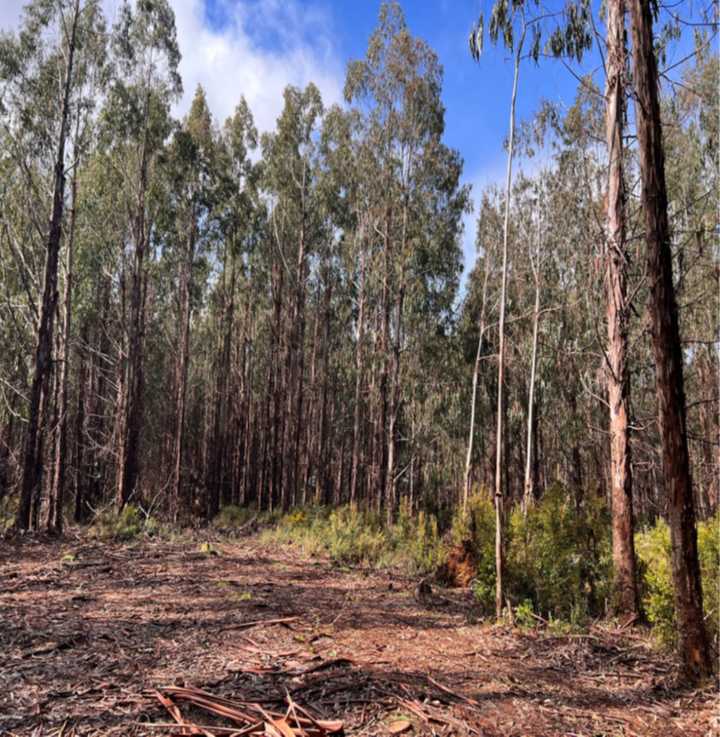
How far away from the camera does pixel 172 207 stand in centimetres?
1862

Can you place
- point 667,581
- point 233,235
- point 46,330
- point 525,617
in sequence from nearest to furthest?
point 667,581
point 525,617
point 46,330
point 233,235

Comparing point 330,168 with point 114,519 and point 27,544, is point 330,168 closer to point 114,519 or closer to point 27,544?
point 114,519

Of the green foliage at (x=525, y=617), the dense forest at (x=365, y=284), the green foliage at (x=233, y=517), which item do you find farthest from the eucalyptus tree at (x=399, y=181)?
the green foliage at (x=525, y=617)

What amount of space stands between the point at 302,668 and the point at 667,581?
345 cm

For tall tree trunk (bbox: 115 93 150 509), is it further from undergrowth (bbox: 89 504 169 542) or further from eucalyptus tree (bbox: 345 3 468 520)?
eucalyptus tree (bbox: 345 3 468 520)

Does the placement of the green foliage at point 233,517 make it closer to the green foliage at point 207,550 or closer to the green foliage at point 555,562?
the green foliage at point 207,550

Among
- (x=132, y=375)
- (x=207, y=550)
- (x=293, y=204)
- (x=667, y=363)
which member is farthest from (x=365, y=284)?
(x=667, y=363)

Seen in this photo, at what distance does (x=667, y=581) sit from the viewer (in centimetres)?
504

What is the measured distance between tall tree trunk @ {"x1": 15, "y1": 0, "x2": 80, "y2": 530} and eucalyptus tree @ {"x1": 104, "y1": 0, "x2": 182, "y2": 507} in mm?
2872

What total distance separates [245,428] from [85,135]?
15346 millimetres

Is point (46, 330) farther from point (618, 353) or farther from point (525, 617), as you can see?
point (618, 353)

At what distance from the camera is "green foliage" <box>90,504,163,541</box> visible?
1065 centimetres

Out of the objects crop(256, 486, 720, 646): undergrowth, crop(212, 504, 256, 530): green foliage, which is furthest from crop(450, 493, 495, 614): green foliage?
crop(212, 504, 256, 530): green foliage

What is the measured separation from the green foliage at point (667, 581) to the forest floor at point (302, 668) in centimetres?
28
